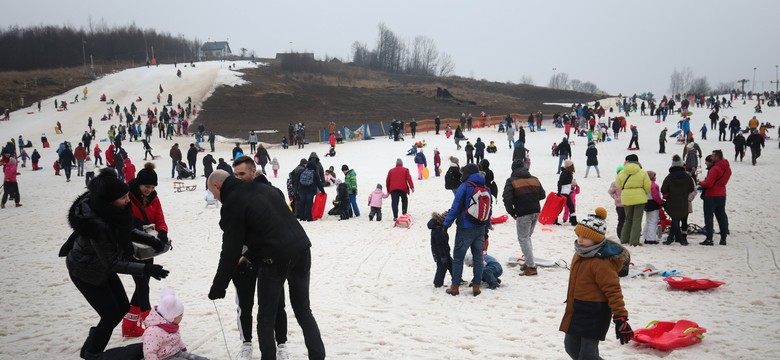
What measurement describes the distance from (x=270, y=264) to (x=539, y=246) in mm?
7608

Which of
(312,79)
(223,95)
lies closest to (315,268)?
(223,95)

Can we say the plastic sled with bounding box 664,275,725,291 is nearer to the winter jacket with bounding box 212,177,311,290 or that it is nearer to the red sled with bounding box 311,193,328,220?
the winter jacket with bounding box 212,177,311,290

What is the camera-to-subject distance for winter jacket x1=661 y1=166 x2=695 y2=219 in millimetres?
10406

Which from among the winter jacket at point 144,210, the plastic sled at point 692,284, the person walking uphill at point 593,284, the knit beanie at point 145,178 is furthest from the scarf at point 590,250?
the knit beanie at point 145,178

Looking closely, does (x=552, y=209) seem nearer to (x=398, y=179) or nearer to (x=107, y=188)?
(x=398, y=179)

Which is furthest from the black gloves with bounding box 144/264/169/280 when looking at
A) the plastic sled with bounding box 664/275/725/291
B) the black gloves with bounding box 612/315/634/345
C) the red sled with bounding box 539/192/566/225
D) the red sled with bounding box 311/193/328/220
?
the red sled with bounding box 539/192/566/225

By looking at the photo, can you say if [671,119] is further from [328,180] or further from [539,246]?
[539,246]

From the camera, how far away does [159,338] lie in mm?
4574

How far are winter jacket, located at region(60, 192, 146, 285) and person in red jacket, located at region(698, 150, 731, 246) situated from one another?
1019 cm

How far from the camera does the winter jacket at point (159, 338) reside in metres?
4.55

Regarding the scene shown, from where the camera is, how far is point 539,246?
10750mm

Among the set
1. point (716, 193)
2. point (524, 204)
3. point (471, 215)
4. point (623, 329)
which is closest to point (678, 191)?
point (716, 193)

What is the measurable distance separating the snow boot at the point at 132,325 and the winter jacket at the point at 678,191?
9.67 m

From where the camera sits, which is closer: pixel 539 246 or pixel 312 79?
pixel 539 246
